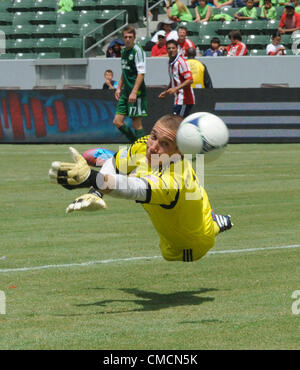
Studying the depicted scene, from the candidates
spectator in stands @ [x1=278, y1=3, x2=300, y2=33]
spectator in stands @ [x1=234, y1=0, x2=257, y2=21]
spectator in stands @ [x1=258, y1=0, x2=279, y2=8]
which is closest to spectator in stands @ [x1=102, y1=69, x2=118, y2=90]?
spectator in stands @ [x1=234, y1=0, x2=257, y2=21]

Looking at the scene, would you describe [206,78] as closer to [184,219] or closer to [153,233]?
[153,233]

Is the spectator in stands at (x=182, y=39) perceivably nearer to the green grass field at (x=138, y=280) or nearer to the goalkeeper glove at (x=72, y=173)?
the green grass field at (x=138, y=280)

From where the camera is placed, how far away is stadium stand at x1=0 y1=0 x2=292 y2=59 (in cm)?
2725

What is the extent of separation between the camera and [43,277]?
25.8 feet

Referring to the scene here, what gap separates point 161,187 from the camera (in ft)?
20.7

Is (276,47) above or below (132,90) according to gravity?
below

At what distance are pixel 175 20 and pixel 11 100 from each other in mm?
7379

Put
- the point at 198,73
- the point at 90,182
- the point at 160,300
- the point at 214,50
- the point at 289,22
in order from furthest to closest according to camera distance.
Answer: the point at 214,50 → the point at 289,22 → the point at 198,73 → the point at 160,300 → the point at 90,182

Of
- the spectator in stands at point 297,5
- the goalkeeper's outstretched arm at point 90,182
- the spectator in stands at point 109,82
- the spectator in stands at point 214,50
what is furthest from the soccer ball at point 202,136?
the spectator in stands at point 297,5

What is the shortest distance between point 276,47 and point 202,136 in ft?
66.2

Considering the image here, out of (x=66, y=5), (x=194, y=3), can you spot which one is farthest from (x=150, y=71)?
(x=66, y=5)

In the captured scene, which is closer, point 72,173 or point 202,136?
point 72,173

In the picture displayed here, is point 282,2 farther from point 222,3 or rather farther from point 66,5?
point 66,5

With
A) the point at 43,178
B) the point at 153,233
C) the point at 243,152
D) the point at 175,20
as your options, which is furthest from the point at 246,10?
the point at 153,233
